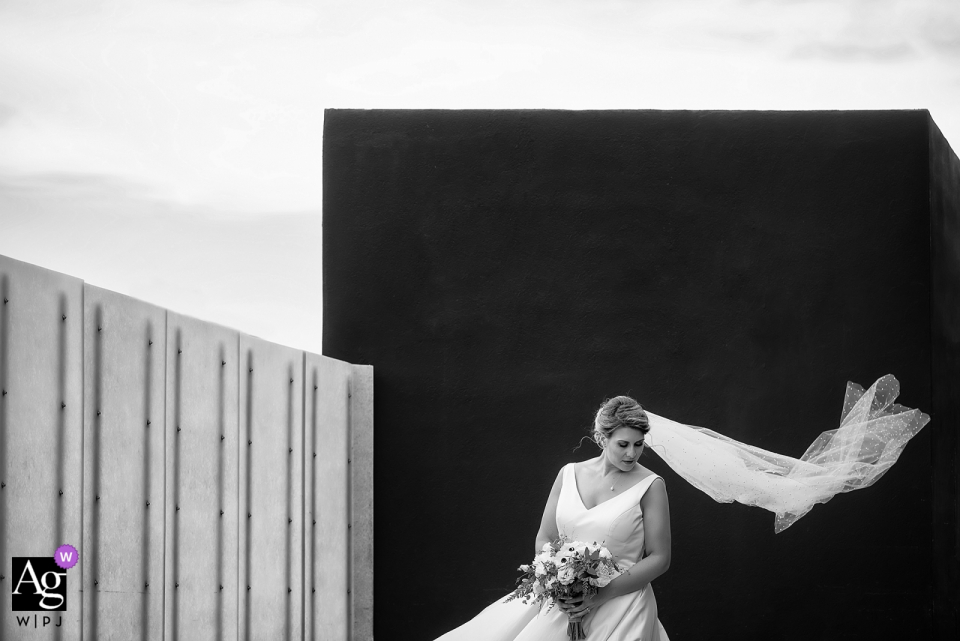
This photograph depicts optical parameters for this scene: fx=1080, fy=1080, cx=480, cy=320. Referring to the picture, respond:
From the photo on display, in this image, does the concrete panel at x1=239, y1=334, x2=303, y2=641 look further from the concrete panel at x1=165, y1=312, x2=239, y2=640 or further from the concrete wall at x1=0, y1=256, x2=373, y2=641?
the concrete panel at x1=165, y1=312, x2=239, y2=640

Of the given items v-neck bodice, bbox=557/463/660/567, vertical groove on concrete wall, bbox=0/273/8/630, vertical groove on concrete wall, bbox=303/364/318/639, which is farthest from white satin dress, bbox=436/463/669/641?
vertical groove on concrete wall, bbox=0/273/8/630

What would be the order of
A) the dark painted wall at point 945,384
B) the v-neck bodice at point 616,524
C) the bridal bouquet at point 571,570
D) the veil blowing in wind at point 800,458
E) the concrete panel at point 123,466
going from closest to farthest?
the concrete panel at point 123,466
the bridal bouquet at point 571,570
the v-neck bodice at point 616,524
the veil blowing in wind at point 800,458
the dark painted wall at point 945,384

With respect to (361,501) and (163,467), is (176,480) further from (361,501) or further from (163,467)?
(361,501)

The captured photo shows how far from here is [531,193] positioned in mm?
7258

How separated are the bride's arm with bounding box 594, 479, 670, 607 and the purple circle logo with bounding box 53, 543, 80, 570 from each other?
2070 mm

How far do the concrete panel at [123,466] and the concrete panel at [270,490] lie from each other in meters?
0.85

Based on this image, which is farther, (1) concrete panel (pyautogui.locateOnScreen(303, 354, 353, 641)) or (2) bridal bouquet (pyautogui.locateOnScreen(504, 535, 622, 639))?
(1) concrete panel (pyautogui.locateOnScreen(303, 354, 353, 641))

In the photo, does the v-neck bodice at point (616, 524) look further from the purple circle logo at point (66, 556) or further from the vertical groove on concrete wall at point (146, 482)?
the purple circle logo at point (66, 556)

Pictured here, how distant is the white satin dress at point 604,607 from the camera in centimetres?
453

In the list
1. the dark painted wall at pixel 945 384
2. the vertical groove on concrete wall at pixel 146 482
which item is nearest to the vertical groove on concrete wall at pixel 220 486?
the vertical groove on concrete wall at pixel 146 482

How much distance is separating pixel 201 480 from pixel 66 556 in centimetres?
106

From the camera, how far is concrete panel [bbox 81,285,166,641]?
150 inches

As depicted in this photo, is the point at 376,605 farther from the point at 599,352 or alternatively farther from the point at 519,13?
the point at 519,13

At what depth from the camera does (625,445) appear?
4590 mm
